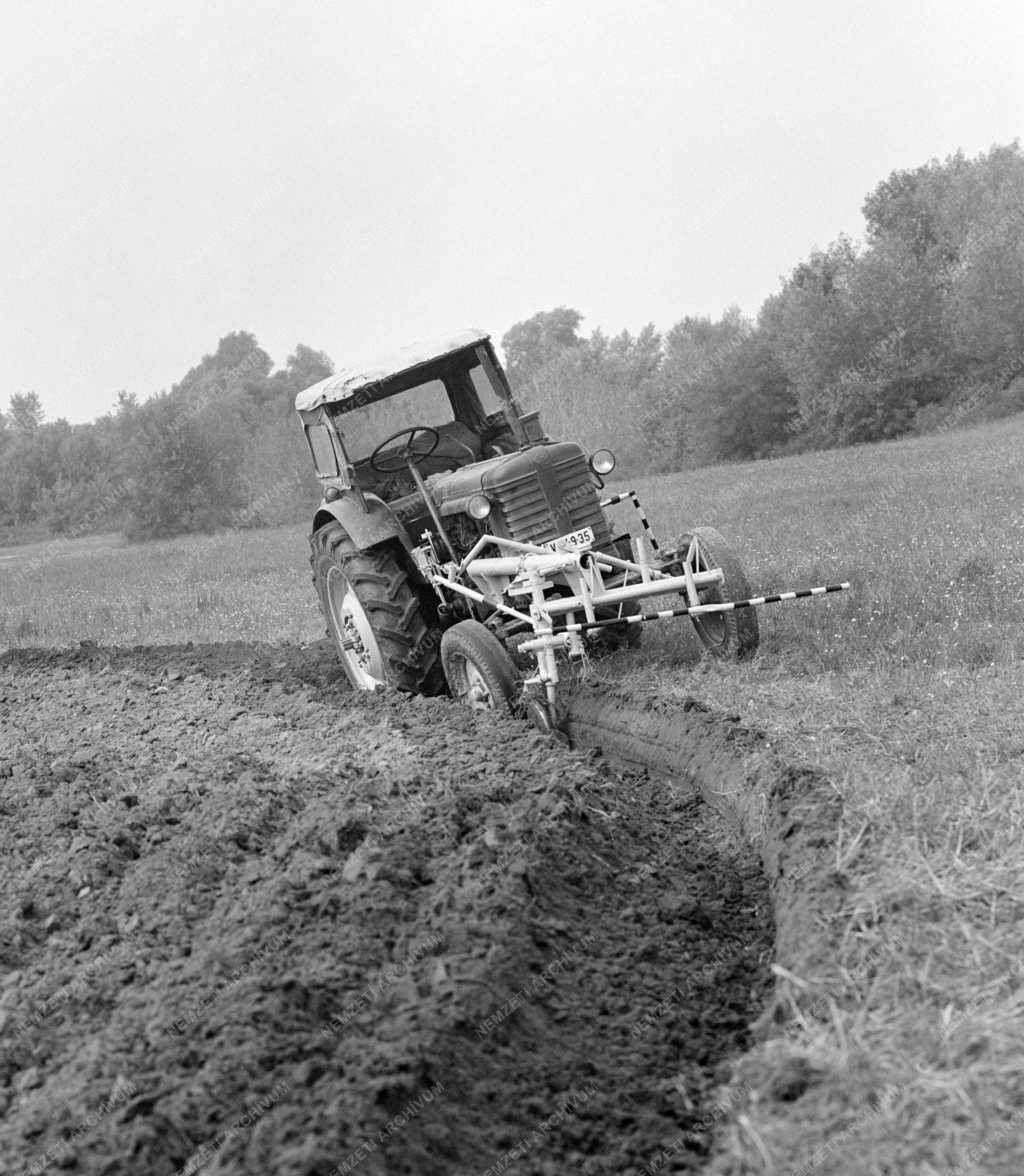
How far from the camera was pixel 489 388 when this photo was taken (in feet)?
27.9

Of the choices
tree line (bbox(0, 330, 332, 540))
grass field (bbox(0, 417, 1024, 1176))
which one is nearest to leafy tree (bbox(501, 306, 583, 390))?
tree line (bbox(0, 330, 332, 540))

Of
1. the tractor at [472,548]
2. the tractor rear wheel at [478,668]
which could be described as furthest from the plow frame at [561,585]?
the tractor rear wheel at [478,668]

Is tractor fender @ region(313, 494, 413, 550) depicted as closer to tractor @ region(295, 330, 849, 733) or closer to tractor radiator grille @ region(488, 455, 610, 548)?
tractor @ region(295, 330, 849, 733)

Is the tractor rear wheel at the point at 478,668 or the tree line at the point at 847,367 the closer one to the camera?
the tractor rear wheel at the point at 478,668

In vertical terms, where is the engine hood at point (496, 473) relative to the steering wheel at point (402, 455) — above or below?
below

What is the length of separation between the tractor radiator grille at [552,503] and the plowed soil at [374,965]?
5.09ft

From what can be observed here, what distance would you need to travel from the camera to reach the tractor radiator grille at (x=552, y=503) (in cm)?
749

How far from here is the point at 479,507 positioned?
283 inches

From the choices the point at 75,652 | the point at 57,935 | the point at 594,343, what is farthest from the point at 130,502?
the point at 57,935

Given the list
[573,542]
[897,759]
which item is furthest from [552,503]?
[897,759]

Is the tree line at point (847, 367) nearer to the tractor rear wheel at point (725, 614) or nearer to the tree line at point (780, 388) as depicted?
the tree line at point (780, 388)

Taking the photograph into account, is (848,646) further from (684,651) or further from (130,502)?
(130,502)

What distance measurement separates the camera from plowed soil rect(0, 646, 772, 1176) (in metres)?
3.03

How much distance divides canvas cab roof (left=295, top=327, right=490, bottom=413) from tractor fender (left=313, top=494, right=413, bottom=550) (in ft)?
2.03
